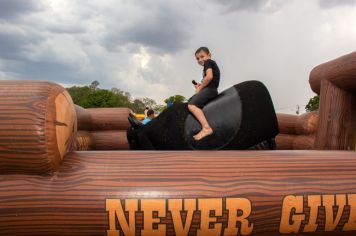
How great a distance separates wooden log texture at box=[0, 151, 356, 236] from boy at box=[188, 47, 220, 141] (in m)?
0.38

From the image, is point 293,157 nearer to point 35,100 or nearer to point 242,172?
point 242,172

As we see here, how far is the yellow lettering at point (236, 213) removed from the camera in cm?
137

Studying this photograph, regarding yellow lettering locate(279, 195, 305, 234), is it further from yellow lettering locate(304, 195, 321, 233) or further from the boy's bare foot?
the boy's bare foot

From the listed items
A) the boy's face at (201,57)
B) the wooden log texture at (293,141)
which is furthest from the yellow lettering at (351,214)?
the wooden log texture at (293,141)

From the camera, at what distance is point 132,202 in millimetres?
1328

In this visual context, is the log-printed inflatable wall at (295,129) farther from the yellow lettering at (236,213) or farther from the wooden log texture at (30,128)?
the wooden log texture at (30,128)

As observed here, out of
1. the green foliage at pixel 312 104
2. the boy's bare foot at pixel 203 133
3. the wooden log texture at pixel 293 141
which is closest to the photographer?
the boy's bare foot at pixel 203 133

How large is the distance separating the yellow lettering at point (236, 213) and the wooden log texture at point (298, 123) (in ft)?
14.7

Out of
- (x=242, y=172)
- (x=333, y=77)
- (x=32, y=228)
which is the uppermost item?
(x=333, y=77)

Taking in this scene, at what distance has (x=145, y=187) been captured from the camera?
1353 mm

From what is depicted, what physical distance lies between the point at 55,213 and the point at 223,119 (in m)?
0.93

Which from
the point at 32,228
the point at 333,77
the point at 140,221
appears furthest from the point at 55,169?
the point at 333,77

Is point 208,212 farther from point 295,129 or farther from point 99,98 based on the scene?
point 99,98

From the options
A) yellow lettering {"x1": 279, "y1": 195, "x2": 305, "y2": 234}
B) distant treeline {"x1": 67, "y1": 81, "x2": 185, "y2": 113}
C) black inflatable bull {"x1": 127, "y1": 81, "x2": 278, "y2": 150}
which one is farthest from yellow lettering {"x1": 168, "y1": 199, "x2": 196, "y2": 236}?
distant treeline {"x1": 67, "y1": 81, "x2": 185, "y2": 113}
